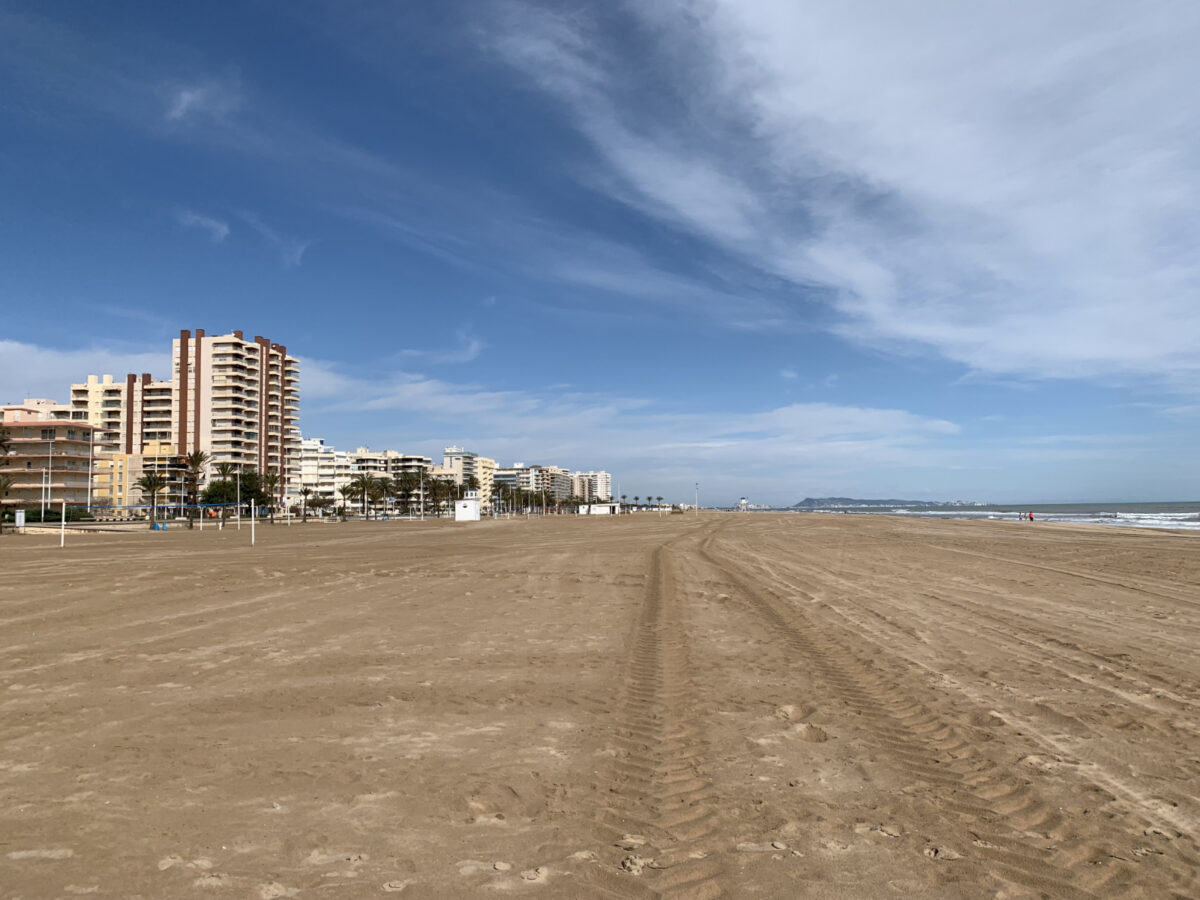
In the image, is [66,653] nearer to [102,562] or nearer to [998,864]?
[998,864]

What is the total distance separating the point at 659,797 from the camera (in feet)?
15.7

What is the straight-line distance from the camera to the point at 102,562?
25.9 m

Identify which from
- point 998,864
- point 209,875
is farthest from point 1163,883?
point 209,875

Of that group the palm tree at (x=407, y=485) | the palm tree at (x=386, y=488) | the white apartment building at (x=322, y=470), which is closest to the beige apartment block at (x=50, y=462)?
the palm tree at (x=386, y=488)

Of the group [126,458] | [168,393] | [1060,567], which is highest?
[168,393]

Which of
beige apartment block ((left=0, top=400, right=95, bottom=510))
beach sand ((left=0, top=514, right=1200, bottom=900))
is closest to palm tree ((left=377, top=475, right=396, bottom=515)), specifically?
beige apartment block ((left=0, top=400, right=95, bottom=510))

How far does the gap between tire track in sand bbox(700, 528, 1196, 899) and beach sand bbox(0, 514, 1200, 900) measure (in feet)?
0.08

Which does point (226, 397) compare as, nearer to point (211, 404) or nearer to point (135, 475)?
point (211, 404)

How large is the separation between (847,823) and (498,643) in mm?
6446

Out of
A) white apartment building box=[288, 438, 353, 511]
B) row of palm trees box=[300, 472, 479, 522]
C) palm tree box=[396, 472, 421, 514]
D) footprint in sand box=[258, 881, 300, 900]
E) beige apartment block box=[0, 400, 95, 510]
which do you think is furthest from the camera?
white apartment building box=[288, 438, 353, 511]

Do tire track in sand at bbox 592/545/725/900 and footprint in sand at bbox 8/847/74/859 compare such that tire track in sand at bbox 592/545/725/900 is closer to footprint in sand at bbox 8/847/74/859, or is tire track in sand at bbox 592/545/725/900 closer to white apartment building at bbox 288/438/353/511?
footprint in sand at bbox 8/847/74/859

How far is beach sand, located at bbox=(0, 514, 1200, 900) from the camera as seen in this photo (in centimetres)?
387

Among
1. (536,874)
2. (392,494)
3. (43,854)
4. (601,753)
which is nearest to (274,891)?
(536,874)

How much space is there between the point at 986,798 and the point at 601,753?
106 inches
